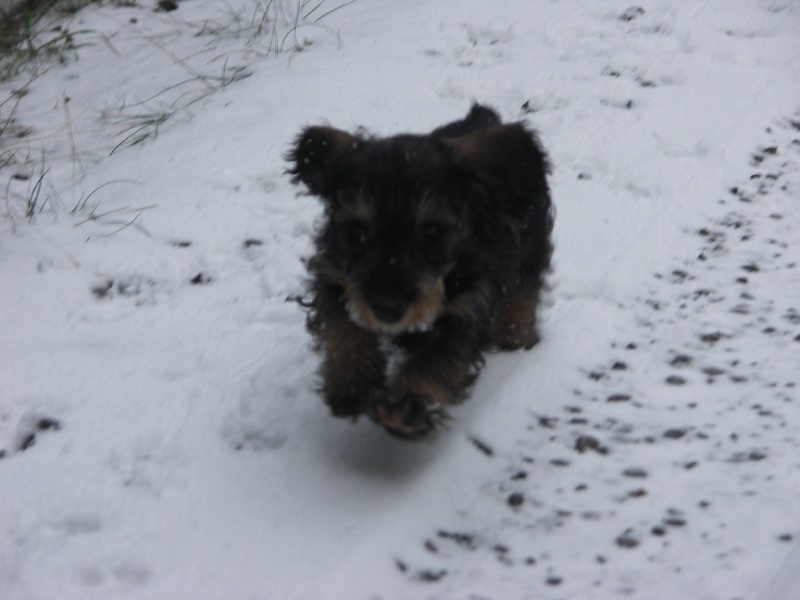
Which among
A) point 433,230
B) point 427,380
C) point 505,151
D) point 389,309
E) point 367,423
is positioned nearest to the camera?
point 389,309

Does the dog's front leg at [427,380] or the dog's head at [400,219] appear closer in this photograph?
the dog's head at [400,219]

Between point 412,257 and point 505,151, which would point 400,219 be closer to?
point 412,257

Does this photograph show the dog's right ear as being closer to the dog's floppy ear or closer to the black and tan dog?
the black and tan dog

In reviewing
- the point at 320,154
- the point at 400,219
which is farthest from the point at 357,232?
the point at 320,154

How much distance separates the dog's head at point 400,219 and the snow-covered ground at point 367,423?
25.2 inches

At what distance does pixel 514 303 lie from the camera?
3389 mm

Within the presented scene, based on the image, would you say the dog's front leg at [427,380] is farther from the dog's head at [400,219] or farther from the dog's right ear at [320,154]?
the dog's right ear at [320,154]

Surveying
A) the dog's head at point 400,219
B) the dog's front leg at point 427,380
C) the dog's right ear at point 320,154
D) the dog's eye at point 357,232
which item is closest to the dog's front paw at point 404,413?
the dog's front leg at point 427,380

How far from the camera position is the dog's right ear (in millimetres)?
2896

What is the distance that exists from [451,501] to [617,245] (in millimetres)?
1908

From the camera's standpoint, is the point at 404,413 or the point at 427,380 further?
the point at 427,380

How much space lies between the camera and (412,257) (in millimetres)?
2566

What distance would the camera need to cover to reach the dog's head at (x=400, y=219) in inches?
100

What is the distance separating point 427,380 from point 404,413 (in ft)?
0.54
